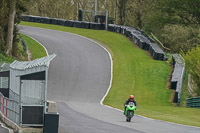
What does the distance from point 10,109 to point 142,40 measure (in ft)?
107

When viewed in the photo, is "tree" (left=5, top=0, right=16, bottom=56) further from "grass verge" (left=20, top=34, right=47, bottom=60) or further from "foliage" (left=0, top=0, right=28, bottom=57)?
"grass verge" (left=20, top=34, right=47, bottom=60)

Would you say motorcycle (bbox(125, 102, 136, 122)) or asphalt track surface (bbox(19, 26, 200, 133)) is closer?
asphalt track surface (bbox(19, 26, 200, 133))

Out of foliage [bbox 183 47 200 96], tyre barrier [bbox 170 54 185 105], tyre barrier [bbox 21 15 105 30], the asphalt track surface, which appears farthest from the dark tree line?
foliage [bbox 183 47 200 96]

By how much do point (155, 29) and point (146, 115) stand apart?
41.6 meters

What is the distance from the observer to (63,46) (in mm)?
51000

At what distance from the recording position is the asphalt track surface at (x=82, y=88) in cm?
2131

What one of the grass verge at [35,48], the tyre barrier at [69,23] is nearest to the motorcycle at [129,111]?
the grass verge at [35,48]

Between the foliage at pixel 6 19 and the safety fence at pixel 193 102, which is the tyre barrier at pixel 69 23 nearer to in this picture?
the foliage at pixel 6 19

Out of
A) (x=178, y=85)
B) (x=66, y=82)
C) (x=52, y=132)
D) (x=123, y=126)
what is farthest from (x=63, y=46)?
(x=52, y=132)

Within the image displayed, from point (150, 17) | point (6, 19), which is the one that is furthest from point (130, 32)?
point (6, 19)

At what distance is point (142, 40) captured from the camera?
51688 mm

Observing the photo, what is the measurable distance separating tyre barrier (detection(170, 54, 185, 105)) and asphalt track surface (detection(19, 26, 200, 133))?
4705 millimetres

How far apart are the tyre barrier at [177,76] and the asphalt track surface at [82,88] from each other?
4.71 metres

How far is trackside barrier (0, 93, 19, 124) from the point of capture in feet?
61.8
